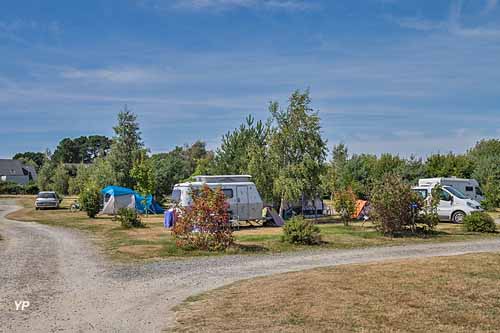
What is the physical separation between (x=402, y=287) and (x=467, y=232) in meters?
12.0

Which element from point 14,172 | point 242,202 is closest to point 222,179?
point 242,202

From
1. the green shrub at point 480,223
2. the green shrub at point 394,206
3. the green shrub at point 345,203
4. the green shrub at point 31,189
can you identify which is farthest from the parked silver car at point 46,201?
the green shrub at point 31,189

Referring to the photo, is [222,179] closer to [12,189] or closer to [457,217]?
[457,217]

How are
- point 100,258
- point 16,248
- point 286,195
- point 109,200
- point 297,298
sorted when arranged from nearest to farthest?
point 297,298
point 100,258
point 16,248
point 286,195
point 109,200

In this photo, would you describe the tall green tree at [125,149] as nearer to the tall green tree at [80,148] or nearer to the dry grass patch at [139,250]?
the dry grass patch at [139,250]

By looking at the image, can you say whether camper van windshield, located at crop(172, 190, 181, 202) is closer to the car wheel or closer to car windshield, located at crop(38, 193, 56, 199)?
the car wheel

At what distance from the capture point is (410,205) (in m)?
19.0

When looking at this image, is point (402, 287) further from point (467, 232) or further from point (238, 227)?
point (238, 227)

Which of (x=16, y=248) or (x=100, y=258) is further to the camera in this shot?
(x=16, y=248)

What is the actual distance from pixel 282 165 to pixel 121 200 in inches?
453

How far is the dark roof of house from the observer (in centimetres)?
9722

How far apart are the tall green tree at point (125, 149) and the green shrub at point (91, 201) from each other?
35.6 feet

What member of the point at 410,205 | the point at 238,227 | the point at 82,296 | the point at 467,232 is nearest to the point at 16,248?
the point at 82,296

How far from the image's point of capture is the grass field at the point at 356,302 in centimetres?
694
